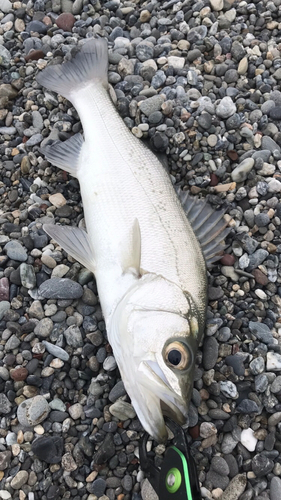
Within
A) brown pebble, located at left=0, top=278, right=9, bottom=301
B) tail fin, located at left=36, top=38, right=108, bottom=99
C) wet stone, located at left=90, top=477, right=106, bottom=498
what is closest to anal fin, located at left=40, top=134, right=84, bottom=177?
tail fin, located at left=36, top=38, right=108, bottom=99

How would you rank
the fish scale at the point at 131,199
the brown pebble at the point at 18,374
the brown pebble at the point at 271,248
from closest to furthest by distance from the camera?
the brown pebble at the point at 18,374
the fish scale at the point at 131,199
the brown pebble at the point at 271,248

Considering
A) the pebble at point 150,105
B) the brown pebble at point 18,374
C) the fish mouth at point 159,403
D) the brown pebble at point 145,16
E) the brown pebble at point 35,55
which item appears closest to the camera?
the fish mouth at point 159,403

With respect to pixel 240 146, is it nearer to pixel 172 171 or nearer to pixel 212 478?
pixel 172 171

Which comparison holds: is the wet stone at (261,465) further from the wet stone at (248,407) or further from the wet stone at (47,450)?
the wet stone at (47,450)

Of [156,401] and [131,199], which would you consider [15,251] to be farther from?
[156,401]

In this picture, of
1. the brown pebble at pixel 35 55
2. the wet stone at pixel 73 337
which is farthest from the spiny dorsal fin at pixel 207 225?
the brown pebble at pixel 35 55

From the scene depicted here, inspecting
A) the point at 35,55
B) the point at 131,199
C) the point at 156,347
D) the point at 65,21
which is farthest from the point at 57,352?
the point at 65,21
